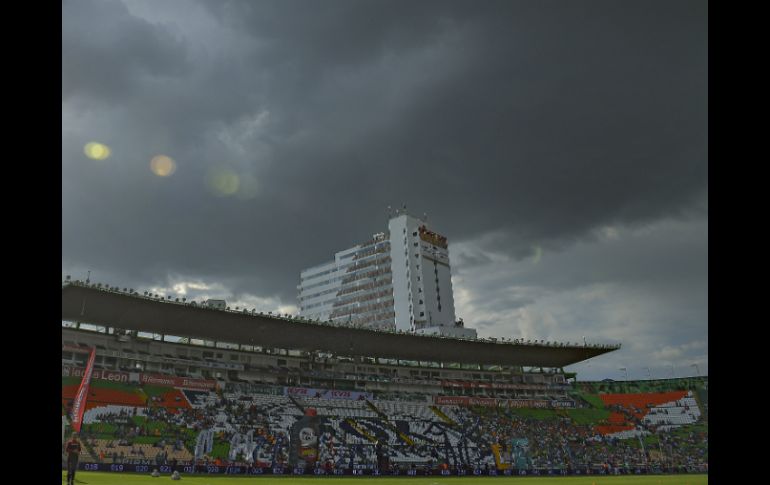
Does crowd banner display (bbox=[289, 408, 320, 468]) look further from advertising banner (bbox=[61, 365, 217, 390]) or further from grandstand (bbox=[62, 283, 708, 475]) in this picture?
advertising banner (bbox=[61, 365, 217, 390])

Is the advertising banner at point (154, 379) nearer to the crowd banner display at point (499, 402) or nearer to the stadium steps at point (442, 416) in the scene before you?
the stadium steps at point (442, 416)

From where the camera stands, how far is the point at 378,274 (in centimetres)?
11525

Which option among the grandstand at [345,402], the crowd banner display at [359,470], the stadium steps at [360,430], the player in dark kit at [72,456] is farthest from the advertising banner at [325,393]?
the player in dark kit at [72,456]

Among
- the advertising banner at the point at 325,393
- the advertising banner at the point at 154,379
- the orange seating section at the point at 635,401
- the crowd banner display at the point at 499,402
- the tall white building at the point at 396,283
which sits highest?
the tall white building at the point at 396,283

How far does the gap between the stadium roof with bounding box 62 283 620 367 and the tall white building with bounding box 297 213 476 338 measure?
1427 centimetres

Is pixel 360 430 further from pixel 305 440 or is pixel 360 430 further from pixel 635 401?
pixel 635 401

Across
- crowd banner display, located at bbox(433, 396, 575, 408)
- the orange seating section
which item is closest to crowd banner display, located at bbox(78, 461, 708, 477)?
the orange seating section

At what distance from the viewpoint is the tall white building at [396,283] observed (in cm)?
10429

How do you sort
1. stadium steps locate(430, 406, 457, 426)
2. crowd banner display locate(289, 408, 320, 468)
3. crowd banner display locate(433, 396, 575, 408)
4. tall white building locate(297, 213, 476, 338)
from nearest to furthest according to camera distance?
crowd banner display locate(289, 408, 320, 468) → stadium steps locate(430, 406, 457, 426) → crowd banner display locate(433, 396, 575, 408) → tall white building locate(297, 213, 476, 338)

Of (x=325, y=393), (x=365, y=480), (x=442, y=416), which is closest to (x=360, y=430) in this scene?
(x=325, y=393)

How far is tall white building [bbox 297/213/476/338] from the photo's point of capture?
104 metres

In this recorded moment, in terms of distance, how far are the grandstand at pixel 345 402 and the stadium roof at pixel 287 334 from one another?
238 mm

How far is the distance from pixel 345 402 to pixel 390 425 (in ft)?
20.5
